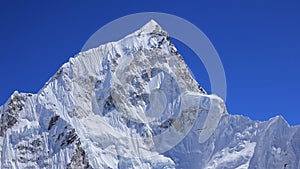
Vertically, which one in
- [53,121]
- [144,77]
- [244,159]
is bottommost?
[244,159]

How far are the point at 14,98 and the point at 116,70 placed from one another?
17.8 meters

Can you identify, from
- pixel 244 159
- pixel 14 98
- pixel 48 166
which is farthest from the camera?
pixel 14 98

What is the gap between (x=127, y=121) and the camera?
4530 inches

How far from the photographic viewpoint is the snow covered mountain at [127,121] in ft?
350

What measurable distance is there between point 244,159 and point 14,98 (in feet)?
132

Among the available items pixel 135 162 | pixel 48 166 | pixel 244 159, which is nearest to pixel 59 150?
pixel 48 166

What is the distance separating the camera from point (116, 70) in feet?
388

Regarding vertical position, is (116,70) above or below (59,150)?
above

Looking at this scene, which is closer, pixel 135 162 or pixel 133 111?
pixel 135 162

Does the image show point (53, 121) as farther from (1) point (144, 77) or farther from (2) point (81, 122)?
(1) point (144, 77)

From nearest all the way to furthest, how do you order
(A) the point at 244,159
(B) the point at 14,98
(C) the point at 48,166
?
(A) the point at 244,159, (C) the point at 48,166, (B) the point at 14,98

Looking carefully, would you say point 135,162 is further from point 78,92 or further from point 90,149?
point 78,92

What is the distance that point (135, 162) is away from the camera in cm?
10788

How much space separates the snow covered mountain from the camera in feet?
350
